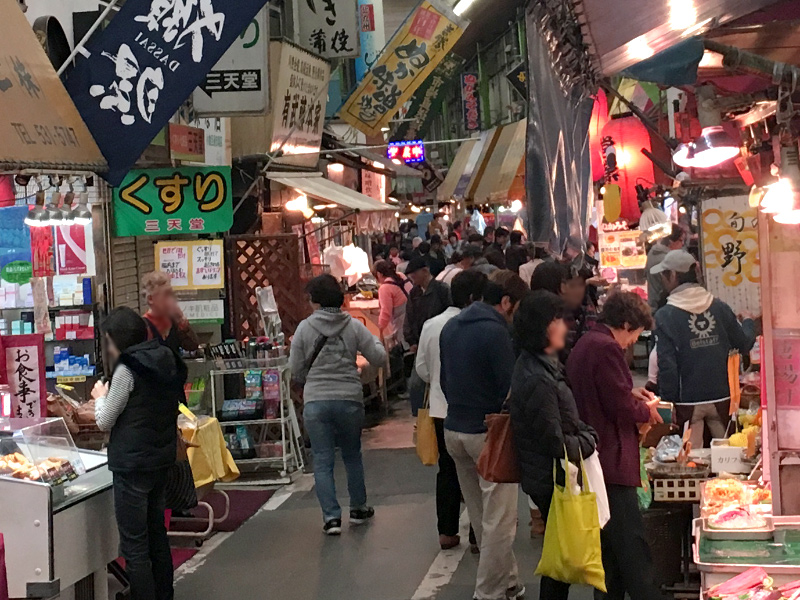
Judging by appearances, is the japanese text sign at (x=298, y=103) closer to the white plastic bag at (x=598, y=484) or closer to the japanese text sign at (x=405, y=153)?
the white plastic bag at (x=598, y=484)

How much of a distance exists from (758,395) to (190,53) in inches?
200

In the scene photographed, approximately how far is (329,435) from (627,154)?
21.0ft

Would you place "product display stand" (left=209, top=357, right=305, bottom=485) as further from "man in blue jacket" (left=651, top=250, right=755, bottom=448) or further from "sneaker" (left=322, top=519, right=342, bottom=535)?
"man in blue jacket" (left=651, top=250, right=755, bottom=448)

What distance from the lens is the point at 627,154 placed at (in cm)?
1377

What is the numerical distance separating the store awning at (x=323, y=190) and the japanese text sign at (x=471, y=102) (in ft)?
71.2

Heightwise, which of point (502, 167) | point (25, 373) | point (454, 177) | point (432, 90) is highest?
point (432, 90)

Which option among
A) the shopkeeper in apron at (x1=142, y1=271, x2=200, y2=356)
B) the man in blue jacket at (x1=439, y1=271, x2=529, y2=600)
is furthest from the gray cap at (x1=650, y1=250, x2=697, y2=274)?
the shopkeeper in apron at (x1=142, y1=271, x2=200, y2=356)

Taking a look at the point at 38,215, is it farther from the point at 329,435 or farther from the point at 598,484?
the point at 598,484

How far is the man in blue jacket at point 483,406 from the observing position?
23.2 feet

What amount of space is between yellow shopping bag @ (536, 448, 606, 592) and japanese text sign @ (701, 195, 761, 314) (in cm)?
585

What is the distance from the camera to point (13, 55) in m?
7.16

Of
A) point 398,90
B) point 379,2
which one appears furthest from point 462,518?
point 379,2

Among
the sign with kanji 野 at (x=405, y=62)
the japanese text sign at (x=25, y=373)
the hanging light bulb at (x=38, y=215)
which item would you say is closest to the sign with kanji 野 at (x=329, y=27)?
the sign with kanji 野 at (x=405, y=62)

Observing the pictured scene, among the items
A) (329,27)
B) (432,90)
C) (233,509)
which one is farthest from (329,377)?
(432,90)
